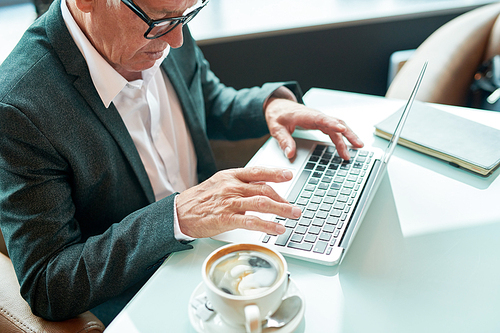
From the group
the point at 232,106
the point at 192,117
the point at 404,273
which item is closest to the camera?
the point at 404,273

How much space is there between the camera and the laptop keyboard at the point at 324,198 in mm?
750

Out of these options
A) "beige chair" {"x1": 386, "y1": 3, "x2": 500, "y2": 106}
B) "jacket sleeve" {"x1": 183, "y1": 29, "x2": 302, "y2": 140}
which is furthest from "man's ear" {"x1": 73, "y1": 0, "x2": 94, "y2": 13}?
"beige chair" {"x1": 386, "y1": 3, "x2": 500, "y2": 106}

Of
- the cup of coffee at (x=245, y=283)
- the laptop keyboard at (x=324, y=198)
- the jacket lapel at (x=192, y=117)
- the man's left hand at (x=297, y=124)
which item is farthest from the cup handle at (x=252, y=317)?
the jacket lapel at (x=192, y=117)

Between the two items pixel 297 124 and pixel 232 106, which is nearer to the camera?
pixel 297 124

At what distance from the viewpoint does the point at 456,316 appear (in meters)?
0.63

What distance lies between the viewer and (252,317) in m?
0.52

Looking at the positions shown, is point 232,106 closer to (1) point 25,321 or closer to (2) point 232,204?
(2) point 232,204

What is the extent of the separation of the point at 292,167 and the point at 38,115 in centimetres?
54

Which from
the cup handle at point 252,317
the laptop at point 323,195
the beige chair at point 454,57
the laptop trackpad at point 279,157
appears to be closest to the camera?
the cup handle at point 252,317

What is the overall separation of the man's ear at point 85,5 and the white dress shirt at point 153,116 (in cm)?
10

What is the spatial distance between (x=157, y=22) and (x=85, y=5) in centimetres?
14

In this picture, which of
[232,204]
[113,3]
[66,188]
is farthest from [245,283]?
[113,3]

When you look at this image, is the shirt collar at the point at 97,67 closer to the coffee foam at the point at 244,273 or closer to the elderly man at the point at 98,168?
the elderly man at the point at 98,168

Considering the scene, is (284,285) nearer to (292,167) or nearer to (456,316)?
(456,316)
